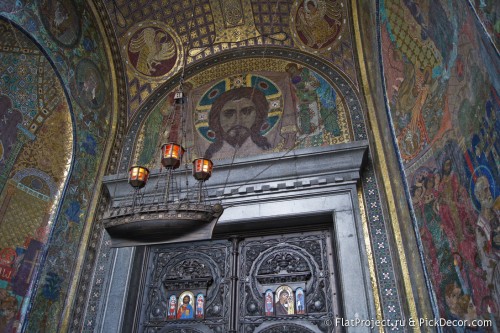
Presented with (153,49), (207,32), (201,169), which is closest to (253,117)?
(207,32)

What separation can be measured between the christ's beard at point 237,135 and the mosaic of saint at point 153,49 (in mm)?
1623

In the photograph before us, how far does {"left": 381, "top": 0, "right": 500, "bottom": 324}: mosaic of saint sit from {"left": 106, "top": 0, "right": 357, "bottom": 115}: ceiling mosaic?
1500 millimetres

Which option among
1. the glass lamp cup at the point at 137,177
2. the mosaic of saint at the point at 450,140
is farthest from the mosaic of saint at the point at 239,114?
the glass lamp cup at the point at 137,177

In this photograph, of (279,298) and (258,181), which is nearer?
(279,298)

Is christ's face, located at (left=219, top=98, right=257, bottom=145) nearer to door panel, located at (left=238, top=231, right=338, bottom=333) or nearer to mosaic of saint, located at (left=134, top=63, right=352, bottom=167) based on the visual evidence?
mosaic of saint, located at (left=134, top=63, right=352, bottom=167)

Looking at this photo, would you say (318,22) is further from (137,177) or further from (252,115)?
(137,177)

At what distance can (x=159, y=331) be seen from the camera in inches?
188

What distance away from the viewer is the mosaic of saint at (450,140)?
2.50 meters

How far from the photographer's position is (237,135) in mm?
5836

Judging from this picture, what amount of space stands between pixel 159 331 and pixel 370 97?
4.24 metres

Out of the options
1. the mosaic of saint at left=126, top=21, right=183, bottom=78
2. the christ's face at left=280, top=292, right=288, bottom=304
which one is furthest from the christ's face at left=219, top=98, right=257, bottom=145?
the christ's face at left=280, top=292, right=288, bottom=304

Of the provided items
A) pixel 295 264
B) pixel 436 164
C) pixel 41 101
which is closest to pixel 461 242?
pixel 436 164

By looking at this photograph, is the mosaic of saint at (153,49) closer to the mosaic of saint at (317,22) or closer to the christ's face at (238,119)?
the christ's face at (238,119)

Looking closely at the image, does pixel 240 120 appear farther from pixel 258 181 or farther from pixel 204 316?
pixel 204 316
